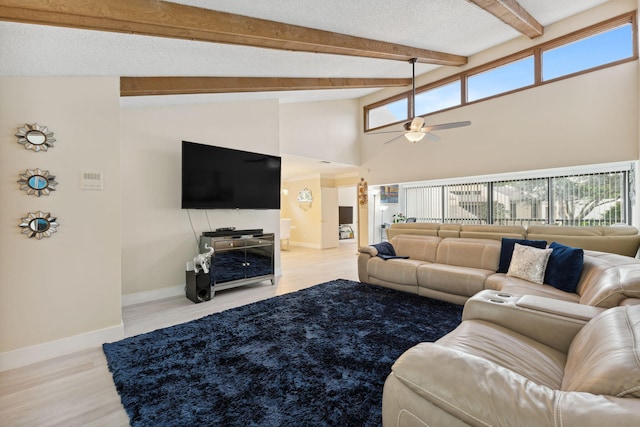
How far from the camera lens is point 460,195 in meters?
5.89

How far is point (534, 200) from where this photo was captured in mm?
5016

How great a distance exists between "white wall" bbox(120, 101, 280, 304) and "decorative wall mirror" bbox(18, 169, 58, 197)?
4.19 ft

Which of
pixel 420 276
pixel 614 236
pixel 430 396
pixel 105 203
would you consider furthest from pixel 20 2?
pixel 614 236

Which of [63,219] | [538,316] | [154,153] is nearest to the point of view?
[538,316]

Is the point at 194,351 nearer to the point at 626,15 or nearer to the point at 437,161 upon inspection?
the point at 437,161

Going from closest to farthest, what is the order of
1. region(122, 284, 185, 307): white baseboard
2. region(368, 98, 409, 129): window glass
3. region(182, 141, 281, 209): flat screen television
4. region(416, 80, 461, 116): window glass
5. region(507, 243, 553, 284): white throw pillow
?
region(507, 243, 553, 284): white throw pillow
region(122, 284, 185, 307): white baseboard
region(182, 141, 281, 209): flat screen television
region(416, 80, 461, 116): window glass
region(368, 98, 409, 129): window glass

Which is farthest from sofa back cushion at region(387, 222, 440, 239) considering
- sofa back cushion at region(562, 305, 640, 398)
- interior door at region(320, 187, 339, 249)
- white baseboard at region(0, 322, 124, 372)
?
white baseboard at region(0, 322, 124, 372)

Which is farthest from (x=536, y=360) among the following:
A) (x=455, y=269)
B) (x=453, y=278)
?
(x=455, y=269)

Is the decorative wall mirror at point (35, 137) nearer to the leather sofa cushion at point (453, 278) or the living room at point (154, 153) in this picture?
the living room at point (154, 153)

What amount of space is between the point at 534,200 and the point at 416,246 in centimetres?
254

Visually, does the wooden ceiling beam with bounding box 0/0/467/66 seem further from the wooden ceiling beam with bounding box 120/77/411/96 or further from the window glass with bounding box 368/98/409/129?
the window glass with bounding box 368/98/409/129

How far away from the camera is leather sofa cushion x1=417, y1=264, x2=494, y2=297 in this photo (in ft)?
10.6

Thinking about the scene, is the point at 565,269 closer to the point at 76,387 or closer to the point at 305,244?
the point at 76,387

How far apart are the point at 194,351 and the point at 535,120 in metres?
5.92
